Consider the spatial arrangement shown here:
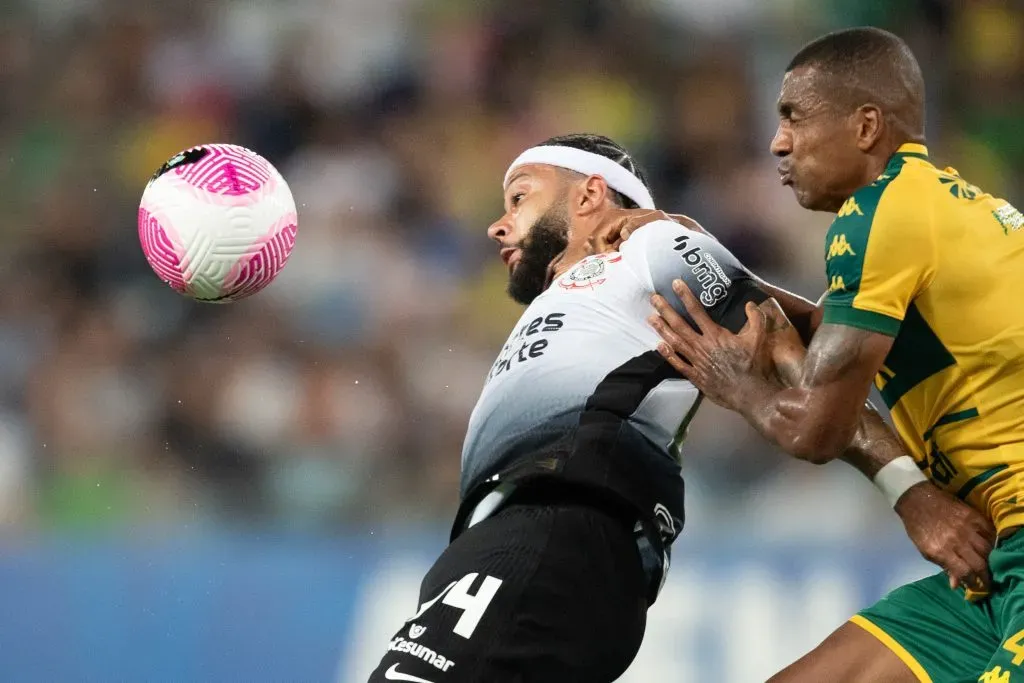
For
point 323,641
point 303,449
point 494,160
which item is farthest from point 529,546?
point 494,160

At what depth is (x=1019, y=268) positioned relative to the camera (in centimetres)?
311

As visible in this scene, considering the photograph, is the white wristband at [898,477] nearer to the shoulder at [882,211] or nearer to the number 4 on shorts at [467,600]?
the shoulder at [882,211]

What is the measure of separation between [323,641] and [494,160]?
162 inches

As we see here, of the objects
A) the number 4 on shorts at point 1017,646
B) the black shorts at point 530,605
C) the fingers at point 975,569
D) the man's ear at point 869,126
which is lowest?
the number 4 on shorts at point 1017,646

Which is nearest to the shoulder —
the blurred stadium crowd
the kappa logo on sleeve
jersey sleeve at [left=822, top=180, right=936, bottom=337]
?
jersey sleeve at [left=822, top=180, right=936, bottom=337]

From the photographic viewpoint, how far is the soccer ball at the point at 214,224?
4.12 metres

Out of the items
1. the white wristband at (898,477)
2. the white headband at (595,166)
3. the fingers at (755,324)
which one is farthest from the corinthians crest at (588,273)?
the white wristband at (898,477)

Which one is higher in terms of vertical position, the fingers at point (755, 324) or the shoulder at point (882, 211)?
the shoulder at point (882, 211)

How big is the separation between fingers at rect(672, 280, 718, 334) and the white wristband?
0.61 metres

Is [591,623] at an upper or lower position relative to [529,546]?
lower

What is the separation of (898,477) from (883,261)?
0.73 m

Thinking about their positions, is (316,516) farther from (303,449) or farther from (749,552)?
(749,552)

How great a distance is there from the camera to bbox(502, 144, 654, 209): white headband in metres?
4.41

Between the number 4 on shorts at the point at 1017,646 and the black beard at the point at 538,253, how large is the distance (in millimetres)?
1814
